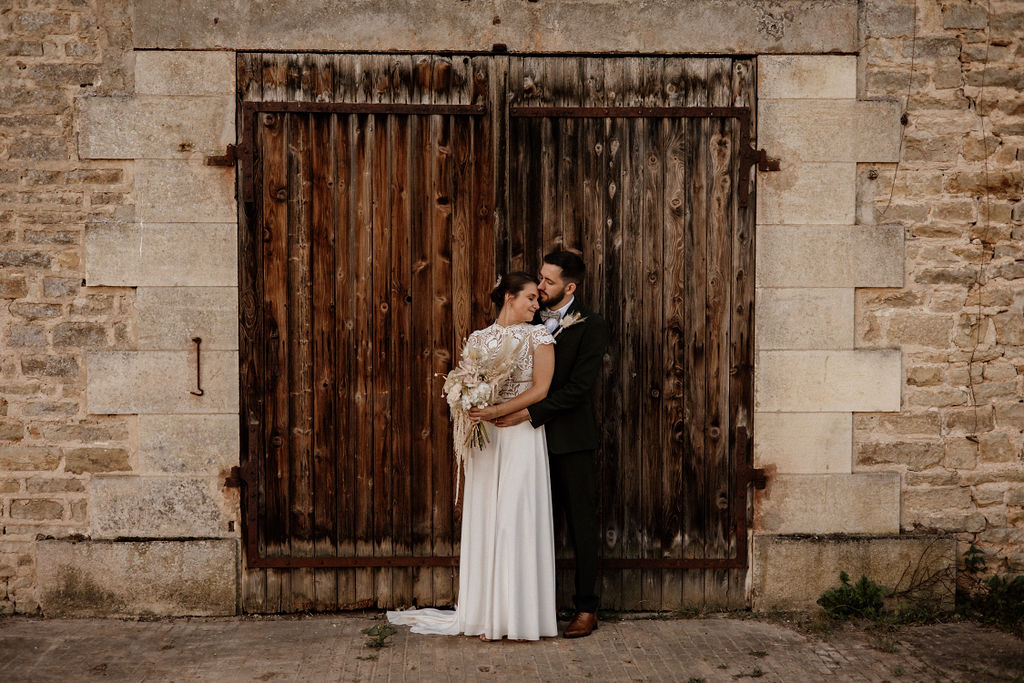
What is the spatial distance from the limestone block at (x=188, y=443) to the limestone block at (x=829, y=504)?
9.66ft

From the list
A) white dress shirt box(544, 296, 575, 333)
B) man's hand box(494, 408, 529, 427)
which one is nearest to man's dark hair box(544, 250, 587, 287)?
white dress shirt box(544, 296, 575, 333)

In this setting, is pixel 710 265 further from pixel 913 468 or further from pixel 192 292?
pixel 192 292

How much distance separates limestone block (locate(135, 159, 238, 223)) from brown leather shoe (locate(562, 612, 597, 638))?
9.18 ft

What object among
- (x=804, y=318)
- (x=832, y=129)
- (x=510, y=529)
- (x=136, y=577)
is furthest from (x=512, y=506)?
(x=832, y=129)

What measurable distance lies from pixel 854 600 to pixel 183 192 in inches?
168

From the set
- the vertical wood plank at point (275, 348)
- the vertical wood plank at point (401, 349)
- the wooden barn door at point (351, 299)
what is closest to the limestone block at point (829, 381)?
the wooden barn door at point (351, 299)

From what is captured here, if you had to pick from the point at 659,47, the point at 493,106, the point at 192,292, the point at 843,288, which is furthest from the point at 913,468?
the point at 192,292

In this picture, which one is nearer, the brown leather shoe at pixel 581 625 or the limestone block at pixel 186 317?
the brown leather shoe at pixel 581 625

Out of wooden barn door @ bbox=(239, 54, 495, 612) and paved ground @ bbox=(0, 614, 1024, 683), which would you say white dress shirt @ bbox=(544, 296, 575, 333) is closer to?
wooden barn door @ bbox=(239, 54, 495, 612)

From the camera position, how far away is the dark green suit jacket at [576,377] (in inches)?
197

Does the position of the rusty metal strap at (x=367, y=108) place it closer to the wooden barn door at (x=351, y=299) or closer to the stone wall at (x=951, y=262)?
the wooden barn door at (x=351, y=299)

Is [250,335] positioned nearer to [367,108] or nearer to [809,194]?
[367,108]

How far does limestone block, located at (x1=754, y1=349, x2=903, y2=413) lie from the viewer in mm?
5430

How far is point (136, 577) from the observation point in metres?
5.32
